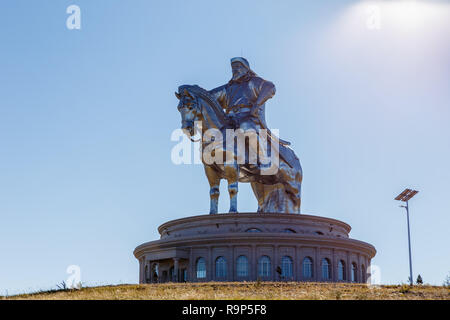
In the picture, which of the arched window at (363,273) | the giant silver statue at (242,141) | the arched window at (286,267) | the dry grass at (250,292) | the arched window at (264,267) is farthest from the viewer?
the arched window at (363,273)

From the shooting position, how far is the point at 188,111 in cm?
4197

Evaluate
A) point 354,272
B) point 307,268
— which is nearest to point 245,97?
point 307,268

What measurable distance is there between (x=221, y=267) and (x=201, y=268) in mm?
1256

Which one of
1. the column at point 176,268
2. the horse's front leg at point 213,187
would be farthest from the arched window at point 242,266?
the horse's front leg at point 213,187

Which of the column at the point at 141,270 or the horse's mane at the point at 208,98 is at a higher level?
the horse's mane at the point at 208,98

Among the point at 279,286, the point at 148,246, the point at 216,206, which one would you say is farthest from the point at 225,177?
the point at 279,286

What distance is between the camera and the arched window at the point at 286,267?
39156 mm

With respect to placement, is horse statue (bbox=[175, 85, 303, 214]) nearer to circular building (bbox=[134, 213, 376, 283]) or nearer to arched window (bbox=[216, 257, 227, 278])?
circular building (bbox=[134, 213, 376, 283])

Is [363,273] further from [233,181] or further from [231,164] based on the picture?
[231,164]

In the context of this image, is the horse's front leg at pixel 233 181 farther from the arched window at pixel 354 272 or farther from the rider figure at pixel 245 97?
the arched window at pixel 354 272

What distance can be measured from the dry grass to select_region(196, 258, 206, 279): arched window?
899 centimetres
